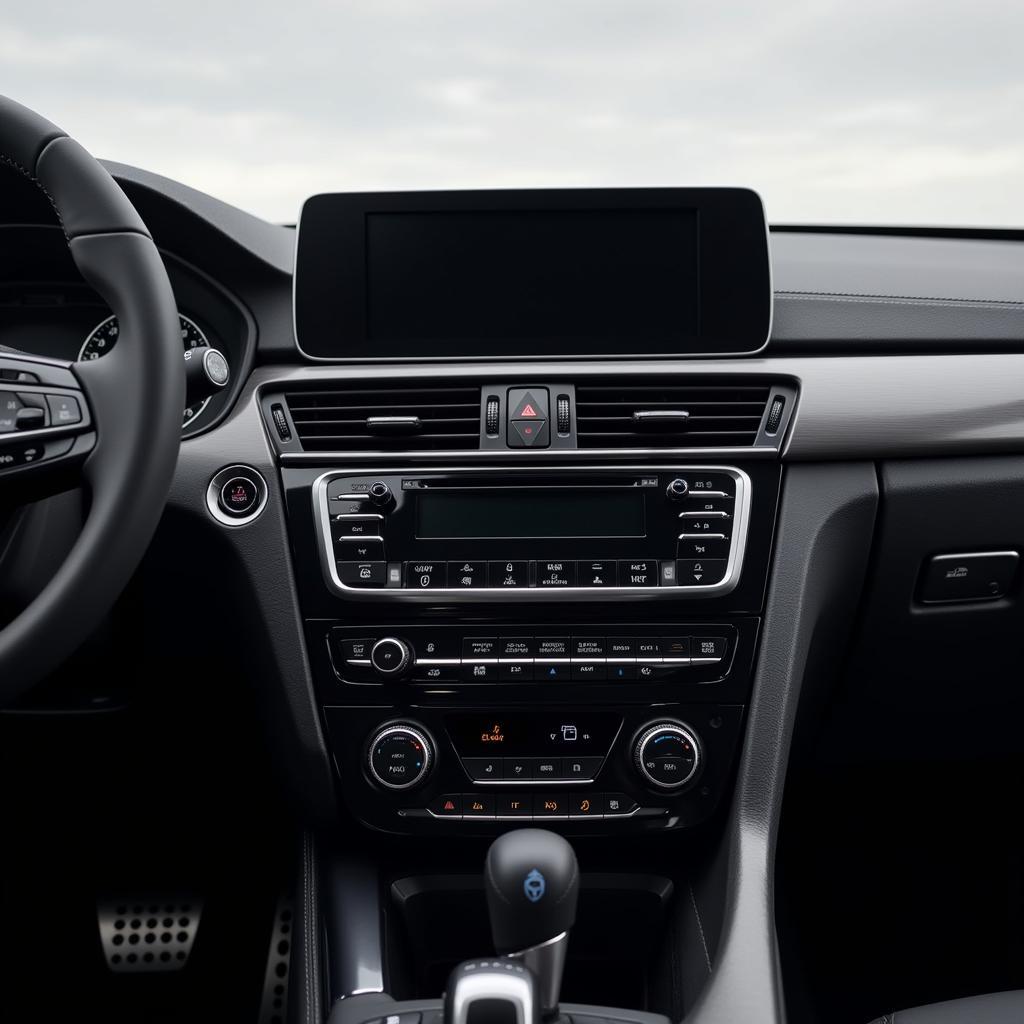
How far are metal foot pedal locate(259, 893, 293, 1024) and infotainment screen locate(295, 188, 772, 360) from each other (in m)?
1.01

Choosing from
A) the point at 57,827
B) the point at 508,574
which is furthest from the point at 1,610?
the point at 57,827

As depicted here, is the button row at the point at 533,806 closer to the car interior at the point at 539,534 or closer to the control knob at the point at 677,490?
the car interior at the point at 539,534

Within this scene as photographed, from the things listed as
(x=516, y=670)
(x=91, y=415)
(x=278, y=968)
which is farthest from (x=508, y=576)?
(x=278, y=968)

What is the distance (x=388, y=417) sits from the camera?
1.63 metres

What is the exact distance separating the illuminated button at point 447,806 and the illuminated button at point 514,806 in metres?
0.05

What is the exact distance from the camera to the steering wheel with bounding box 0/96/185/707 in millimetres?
1175

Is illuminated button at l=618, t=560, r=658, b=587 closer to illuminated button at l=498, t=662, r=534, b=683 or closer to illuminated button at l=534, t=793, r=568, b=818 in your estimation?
illuminated button at l=498, t=662, r=534, b=683

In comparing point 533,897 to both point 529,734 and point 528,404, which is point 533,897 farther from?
point 528,404

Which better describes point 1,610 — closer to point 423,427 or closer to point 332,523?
point 332,523

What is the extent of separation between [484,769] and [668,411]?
0.57 metres

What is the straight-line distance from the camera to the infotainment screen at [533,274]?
1.65m

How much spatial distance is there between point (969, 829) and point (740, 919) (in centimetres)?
101

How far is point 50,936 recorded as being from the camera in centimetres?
208

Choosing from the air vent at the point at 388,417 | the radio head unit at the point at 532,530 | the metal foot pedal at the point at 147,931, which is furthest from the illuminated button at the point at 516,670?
the metal foot pedal at the point at 147,931
